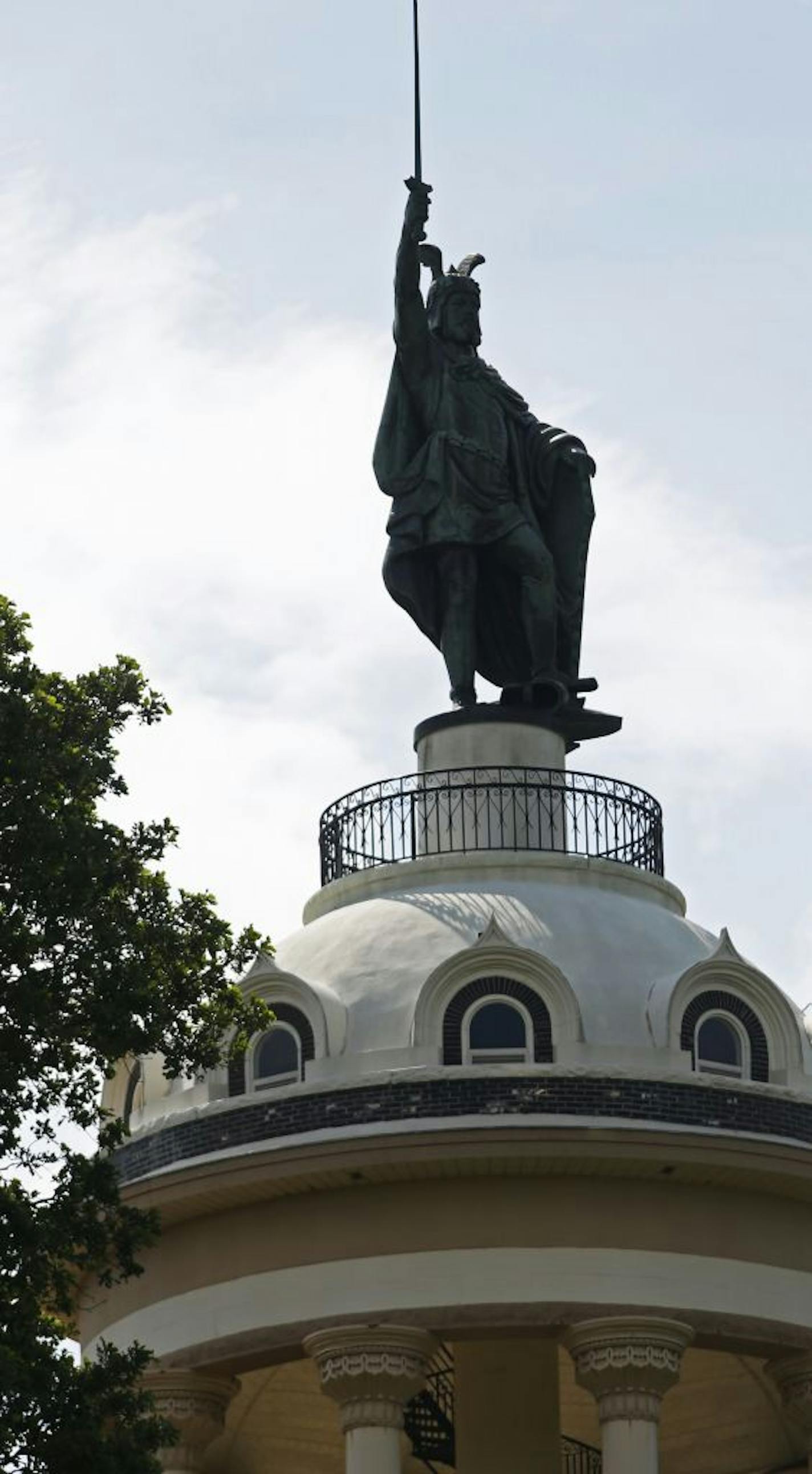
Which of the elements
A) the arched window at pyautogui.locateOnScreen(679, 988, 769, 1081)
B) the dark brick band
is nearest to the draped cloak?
the arched window at pyautogui.locateOnScreen(679, 988, 769, 1081)

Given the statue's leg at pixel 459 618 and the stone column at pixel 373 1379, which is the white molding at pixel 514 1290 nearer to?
the stone column at pixel 373 1379

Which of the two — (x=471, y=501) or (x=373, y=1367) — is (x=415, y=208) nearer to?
(x=471, y=501)

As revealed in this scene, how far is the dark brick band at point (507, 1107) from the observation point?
4069 centimetres

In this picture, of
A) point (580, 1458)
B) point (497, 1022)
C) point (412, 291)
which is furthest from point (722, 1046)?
point (412, 291)

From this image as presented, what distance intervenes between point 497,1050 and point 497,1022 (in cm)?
36

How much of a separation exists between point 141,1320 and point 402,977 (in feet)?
16.7

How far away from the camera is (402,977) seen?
4284cm

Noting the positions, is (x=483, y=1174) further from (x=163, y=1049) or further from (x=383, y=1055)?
(x=163, y=1049)

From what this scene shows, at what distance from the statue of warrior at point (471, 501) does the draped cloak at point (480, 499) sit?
0.02m

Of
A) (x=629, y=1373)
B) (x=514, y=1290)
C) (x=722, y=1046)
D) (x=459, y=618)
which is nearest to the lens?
(x=629, y=1373)

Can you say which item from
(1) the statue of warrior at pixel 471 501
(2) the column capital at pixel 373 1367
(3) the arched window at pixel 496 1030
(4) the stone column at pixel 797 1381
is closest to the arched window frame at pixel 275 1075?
(3) the arched window at pixel 496 1030

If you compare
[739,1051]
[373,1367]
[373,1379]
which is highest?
[739,1051]

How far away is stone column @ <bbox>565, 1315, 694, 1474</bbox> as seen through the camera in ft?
132

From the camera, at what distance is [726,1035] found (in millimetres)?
42719
